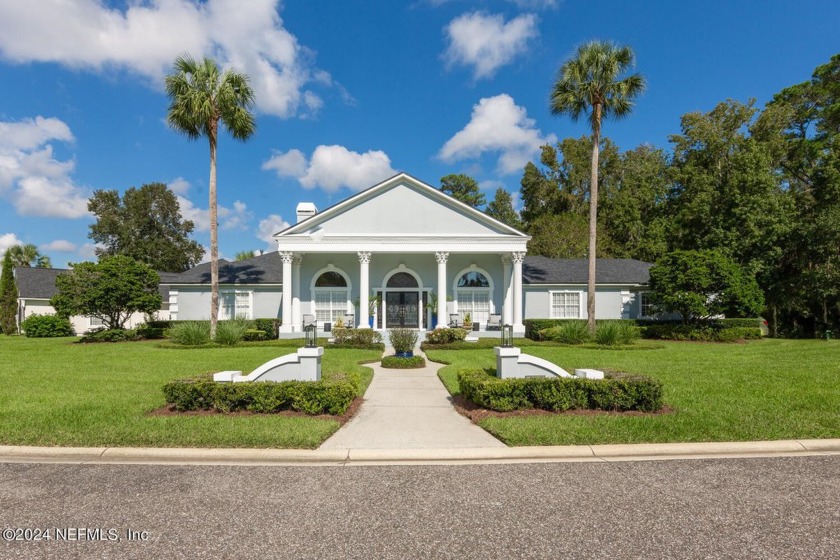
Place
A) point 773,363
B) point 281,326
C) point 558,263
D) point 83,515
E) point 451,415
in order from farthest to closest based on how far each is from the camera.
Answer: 1. point 558,263
2. point 281,326
3. point 773,363
4. point 451,415
5. point 83,515

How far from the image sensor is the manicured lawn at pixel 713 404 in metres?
6.42

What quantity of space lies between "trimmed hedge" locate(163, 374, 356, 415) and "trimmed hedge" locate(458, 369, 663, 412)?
2.72 m

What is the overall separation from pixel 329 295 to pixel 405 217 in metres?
6.37

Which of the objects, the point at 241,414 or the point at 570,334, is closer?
the point at 241,414

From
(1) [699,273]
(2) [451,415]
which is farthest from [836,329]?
(2) [451,415]

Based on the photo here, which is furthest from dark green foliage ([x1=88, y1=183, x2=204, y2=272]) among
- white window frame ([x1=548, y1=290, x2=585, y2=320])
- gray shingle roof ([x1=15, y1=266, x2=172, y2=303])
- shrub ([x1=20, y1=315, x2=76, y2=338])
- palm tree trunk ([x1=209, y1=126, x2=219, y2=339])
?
white window frame ([x1=548, y1=290, x2=585, y2=320])

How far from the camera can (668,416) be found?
24.2 ft

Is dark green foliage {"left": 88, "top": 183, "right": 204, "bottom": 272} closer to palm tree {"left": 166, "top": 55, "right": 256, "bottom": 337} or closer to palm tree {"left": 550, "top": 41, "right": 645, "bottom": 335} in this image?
palm tree {"left": 166, "top": 55, "right": 256, "bottom": 337}

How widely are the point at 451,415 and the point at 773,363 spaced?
11.8 meters

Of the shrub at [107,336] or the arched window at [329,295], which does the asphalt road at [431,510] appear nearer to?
the arched window at [329,295]

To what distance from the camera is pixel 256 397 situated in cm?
760

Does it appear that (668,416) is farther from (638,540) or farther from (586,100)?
(586,100)

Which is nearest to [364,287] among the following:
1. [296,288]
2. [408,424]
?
[296,288]

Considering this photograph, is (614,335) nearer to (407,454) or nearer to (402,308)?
(402,308)
